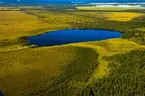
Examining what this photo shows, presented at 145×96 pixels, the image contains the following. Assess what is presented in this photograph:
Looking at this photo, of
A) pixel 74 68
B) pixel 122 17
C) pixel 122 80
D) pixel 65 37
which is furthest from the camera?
pixel 122 17

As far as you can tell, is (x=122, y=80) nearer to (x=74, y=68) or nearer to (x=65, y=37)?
(x=74, y=68)

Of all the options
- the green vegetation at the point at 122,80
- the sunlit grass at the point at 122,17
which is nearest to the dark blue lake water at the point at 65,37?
the green vegetation at the point at 122,80

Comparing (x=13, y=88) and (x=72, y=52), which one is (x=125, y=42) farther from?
(x=13, y=88)

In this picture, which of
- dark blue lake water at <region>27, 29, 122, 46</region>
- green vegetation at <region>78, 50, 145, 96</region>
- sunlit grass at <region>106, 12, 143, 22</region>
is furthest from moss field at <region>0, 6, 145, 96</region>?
sunlit grass at <region>106, 12, 143, 22</region>

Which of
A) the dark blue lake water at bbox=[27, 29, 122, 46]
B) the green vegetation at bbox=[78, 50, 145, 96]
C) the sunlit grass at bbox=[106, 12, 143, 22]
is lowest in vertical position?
→ the sunlit grass at bbox=[106, 12, 143, 22]

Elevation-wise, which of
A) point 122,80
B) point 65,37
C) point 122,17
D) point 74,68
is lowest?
point 122,17

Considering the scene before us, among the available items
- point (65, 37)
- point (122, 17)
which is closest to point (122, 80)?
point (65, 37)

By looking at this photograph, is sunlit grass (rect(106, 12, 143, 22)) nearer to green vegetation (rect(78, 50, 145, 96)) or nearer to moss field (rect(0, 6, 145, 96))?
moss field (rect(0, 6, 145, 96))

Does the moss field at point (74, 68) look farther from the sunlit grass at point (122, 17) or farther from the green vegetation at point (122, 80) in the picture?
the sunlit grass at point (122, 17)
